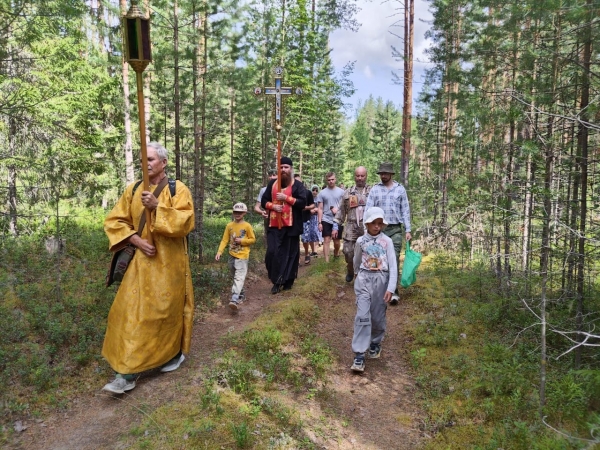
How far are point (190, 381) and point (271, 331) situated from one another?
1525 millimetres

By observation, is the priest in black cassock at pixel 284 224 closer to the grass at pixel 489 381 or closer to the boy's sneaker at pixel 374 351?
the grass at pixel 489 381

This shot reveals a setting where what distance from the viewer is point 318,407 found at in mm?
4680

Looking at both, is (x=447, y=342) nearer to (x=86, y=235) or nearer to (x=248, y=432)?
(x=248, y=432)

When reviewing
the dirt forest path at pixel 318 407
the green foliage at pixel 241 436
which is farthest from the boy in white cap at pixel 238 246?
the green foliage at pixel 241 436

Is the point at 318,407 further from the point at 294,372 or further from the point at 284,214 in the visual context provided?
the point at 284,214

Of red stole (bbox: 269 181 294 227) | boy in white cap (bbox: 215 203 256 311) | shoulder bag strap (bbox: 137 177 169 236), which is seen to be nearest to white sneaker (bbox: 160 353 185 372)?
shoulder bag strap (bbox: 137 177 169 236)

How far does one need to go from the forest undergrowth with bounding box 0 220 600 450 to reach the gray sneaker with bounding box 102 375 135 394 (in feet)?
2.01

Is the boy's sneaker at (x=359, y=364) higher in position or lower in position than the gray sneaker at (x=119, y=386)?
lower

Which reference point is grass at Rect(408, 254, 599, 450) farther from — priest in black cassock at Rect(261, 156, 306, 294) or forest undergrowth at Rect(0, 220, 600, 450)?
priest in black cassock at Rect(261, 156, 306, 294)

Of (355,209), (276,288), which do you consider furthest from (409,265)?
(276,288)

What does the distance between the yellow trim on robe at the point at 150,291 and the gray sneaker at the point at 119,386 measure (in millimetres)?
111

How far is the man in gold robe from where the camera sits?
460cm

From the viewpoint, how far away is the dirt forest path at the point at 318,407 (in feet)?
13.3

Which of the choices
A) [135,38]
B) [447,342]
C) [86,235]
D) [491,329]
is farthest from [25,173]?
[491,329]
